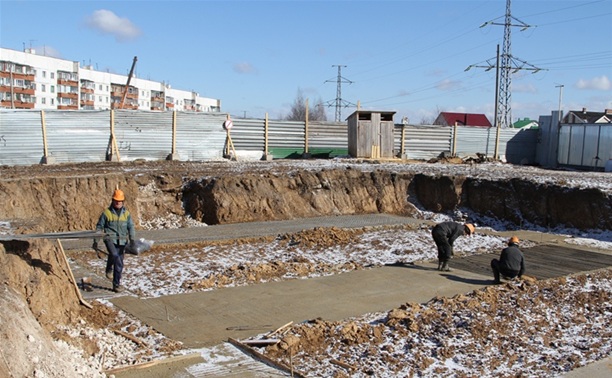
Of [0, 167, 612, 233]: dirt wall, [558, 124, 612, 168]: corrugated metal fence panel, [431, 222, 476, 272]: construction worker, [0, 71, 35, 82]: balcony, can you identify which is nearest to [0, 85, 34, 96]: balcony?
Answer: [0, 71, 35, 82]: balcony

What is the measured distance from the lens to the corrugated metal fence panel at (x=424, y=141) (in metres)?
30.0

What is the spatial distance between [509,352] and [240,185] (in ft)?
39.5

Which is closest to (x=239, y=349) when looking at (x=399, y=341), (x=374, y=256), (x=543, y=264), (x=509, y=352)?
(x=399, y=341)

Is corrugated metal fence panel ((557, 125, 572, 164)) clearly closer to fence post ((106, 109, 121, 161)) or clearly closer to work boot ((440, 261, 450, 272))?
work boot ((440, 261, 450, 272))

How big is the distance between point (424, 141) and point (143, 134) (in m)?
13.7

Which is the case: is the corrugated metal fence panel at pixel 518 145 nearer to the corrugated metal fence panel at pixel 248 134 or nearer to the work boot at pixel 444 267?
the corrugated metal fence panel at pixel 248 134

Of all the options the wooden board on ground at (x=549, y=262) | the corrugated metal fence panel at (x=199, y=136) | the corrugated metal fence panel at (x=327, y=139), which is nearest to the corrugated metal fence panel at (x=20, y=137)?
the corrugated metal fence panel at (x=199, y=136)

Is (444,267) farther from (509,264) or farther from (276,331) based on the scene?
(276,331)

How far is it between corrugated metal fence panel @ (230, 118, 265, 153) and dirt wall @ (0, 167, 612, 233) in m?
6.78

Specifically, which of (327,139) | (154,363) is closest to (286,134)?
(327,139)

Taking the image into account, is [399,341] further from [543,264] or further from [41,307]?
[543,264]

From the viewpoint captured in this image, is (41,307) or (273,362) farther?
(41,307)

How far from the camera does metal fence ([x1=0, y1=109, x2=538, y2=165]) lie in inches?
894

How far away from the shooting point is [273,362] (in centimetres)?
703
